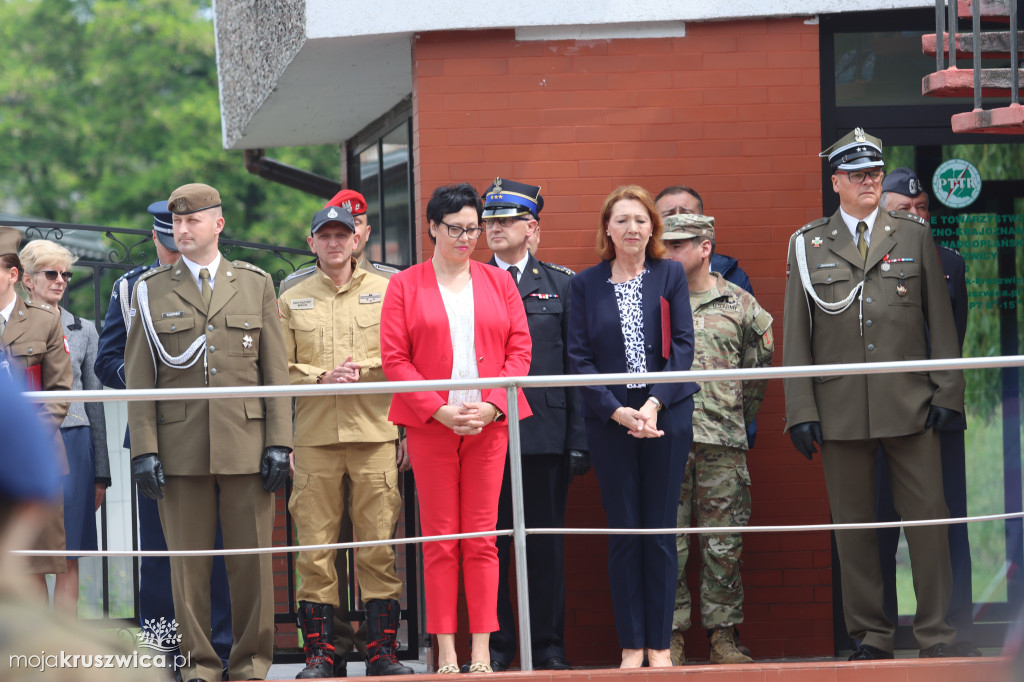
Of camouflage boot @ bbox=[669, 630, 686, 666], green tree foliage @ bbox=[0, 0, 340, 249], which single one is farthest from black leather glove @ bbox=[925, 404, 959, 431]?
green tree foliage @ bbox=[0, 0, 340, 249]

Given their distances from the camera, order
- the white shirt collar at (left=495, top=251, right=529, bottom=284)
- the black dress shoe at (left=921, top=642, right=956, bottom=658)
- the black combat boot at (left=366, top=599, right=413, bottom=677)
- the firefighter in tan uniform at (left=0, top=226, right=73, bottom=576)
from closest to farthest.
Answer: the black dress shoe at (left=921, top=642, right=956, bottom=658)
the black combat boot at (left=366, top=599, right=413, bottom=677)
the white shirt collar at (left=495, top=251, right=529, bottom=284)
the firefighter in tan uniform at (left=0, top=226, right=73, bottom=576)

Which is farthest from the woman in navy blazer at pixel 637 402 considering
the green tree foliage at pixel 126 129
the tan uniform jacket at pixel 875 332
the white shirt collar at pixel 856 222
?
the green tree foliage at pixel 126 129

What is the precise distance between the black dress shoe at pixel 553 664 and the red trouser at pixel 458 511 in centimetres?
49

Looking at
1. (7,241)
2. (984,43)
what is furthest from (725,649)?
(7,241)

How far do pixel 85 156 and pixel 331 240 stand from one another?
24.9m

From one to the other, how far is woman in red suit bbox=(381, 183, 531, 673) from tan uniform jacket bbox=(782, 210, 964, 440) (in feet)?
4.07

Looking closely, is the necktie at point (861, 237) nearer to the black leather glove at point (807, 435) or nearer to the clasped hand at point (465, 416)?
the black leather glove at point (807, 435)

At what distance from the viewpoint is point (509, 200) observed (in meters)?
5.71

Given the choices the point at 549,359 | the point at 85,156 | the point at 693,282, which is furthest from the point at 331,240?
the point at 85,156

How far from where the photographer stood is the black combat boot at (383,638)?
17.4ft

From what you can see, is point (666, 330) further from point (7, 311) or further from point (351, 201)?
point (7, 311)

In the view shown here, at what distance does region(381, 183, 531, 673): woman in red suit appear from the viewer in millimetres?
4906

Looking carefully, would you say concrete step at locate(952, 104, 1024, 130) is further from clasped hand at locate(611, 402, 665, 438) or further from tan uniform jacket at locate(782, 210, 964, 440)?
clasped hand at locate(611, 402, 665, 438)

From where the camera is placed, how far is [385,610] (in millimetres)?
5449
